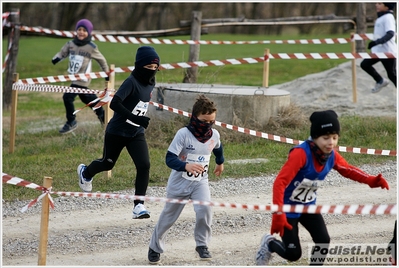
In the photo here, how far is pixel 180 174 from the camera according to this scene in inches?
261

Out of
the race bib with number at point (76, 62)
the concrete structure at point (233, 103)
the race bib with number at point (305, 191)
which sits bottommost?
the race bib with number at point (305, 191)

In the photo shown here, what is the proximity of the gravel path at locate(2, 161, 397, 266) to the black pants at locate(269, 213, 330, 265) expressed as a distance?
0.86 m

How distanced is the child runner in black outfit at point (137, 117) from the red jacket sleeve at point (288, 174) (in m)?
2.25

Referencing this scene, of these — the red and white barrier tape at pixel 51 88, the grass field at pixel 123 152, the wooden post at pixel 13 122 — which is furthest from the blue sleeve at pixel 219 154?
the wooden post at pixel 13 122

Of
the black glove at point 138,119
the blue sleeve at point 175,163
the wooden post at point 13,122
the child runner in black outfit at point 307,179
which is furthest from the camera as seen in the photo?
the wooden post at point 13,122

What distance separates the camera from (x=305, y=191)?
5.84 m

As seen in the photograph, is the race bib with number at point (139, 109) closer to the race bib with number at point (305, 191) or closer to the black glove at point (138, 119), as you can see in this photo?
the black glove at point (138, 119)

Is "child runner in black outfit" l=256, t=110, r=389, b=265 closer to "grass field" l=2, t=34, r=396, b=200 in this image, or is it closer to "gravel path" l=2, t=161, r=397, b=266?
"gravel path" l=2, t=161, r=397, b=266

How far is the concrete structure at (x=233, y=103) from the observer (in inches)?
473

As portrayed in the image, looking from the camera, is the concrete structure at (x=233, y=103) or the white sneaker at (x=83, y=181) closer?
the white sneaker at (x=83, y=181)

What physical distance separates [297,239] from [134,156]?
256 cm

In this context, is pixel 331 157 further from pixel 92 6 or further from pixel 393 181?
pixel 92 6

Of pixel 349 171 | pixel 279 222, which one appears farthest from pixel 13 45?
pixel 279 222

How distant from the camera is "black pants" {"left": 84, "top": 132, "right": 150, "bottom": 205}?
7.75m
